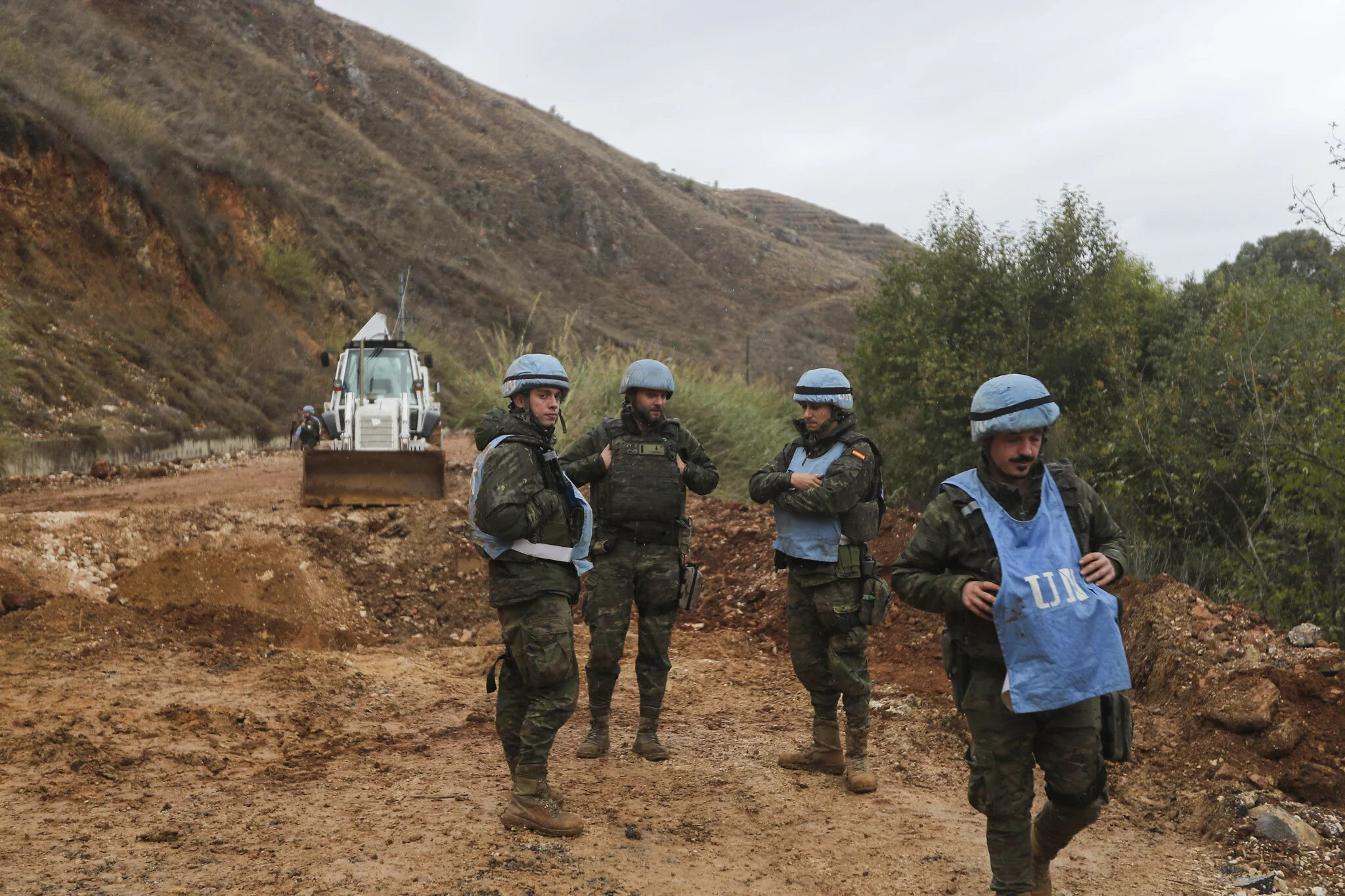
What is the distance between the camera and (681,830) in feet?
15.6

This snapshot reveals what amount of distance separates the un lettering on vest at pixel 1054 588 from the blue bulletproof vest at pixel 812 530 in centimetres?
190

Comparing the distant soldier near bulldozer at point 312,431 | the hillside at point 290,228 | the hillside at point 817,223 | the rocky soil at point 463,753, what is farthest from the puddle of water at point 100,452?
the hillside at point 817,223

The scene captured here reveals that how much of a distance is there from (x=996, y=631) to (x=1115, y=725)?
1.62 ft

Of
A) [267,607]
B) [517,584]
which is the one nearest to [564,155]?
[267,607]

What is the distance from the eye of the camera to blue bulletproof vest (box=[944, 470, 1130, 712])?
3.33m

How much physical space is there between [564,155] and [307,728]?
60.3m

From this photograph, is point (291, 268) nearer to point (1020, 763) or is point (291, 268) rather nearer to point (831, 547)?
point (831, 547)

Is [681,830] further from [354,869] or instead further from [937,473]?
[937,473]

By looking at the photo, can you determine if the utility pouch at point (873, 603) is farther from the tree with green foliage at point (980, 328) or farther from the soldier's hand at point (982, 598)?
the tree with green foliage at point (980, 328)

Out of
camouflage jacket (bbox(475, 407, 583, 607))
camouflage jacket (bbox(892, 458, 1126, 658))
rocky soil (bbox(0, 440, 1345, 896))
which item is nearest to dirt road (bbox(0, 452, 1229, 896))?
rocky soil (bbox(0, 440, 1345, 896))

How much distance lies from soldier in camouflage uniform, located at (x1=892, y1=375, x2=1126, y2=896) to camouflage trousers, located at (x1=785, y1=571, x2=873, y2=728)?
157 centimetres

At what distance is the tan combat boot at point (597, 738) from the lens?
5.71 metres

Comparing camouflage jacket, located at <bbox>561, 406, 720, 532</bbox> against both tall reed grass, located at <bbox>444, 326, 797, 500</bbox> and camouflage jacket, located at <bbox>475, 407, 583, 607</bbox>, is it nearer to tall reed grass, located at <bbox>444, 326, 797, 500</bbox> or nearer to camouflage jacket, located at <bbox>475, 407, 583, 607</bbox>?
camouflage jacket, located at <bbox>475, 407, 583, 607</bbox>

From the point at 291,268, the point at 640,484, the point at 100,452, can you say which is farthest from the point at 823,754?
the point at 291,268
